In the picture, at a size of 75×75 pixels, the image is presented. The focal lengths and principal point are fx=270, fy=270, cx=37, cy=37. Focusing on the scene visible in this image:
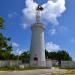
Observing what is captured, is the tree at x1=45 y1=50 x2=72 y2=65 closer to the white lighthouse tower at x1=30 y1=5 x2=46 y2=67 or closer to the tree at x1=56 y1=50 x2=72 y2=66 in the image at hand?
the tree at x1=56 y1=50 x2=72 y2=66

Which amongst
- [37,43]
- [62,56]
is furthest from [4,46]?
[62,56]

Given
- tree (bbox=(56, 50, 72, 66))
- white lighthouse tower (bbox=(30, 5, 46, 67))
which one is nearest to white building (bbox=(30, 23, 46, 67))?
white lighthouse tower (bbox=(30, 5, 46, 67))

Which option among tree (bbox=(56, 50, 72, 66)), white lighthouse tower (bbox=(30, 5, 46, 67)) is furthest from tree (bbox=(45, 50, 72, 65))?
white lighthouse tower (bbox=(30, 5, 46, 67))

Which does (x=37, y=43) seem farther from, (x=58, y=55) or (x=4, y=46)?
(x=58, y=55)

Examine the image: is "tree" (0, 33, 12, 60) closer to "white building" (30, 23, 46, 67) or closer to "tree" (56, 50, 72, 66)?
"white building" (30, 23, 46, 67)

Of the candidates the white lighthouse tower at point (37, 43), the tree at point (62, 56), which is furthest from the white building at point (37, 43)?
the tree at point (62, 56)

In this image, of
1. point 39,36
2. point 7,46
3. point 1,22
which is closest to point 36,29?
point 39,36

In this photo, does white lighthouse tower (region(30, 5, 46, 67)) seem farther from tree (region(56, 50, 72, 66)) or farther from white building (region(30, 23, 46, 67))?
tree (region(56, 50, 72, 66))

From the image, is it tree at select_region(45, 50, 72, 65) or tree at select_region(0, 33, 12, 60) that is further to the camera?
tree at select_region(45, 50, 72, 65)

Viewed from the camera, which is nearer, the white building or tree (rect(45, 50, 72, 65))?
the white building

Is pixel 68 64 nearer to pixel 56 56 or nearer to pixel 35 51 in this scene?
pixel 35 51

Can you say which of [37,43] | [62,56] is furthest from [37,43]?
[62,56]

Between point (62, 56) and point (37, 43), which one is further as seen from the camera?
point (62, 56)

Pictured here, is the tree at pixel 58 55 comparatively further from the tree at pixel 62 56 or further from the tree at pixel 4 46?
the tree at pixel 4 46
